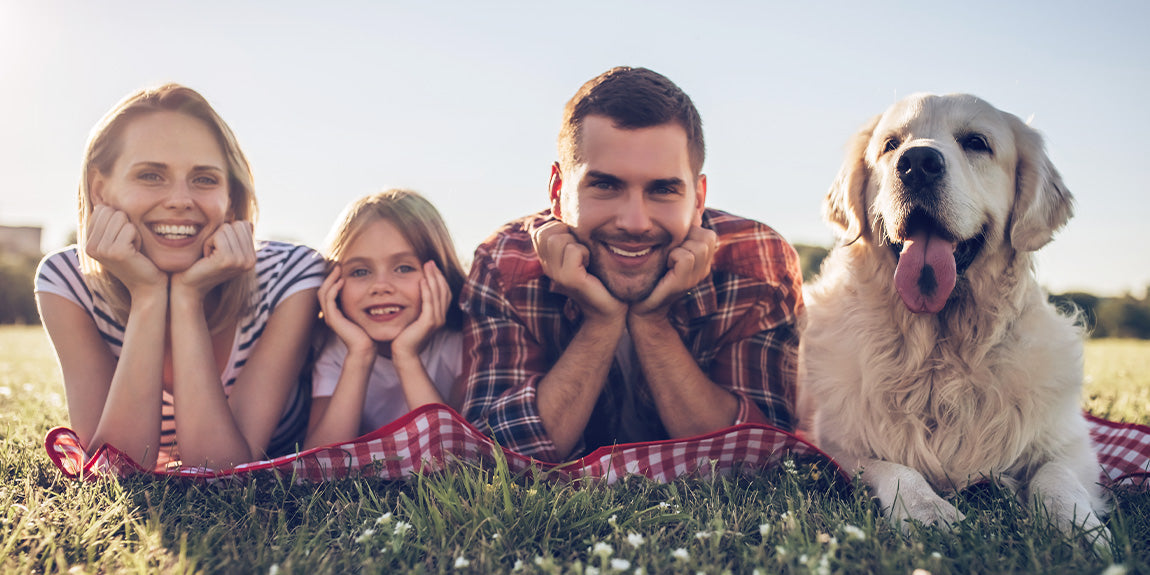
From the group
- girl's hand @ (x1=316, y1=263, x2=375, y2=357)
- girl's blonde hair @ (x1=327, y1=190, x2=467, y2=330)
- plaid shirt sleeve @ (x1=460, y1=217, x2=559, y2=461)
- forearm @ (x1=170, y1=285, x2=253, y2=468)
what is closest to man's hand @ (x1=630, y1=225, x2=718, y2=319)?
plaid shirt sleeve @ (x1=460, y1=217, x2=559, y2=461)

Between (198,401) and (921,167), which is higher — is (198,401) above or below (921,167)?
below

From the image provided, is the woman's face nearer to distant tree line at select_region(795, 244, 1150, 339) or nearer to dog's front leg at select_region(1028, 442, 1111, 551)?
dog's front leg at select_region(1028, 442, 1111, 551)

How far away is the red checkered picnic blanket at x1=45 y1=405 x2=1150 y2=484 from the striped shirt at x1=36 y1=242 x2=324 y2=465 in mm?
388

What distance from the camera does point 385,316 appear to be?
303cm

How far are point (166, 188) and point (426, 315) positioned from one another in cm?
113

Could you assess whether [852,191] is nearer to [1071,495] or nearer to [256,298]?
[1071,495]

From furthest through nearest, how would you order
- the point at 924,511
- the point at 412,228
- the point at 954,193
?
the point at 412,228 < the point at 954,193 < the point at 924,511

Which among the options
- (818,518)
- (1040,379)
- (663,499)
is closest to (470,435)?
(663,499)

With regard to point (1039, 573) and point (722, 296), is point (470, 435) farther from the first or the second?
point (1039, 573)

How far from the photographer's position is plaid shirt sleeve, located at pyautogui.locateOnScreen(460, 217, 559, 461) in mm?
2660

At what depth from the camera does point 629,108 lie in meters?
2.76

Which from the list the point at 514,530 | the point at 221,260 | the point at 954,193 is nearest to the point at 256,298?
the point at 221,260

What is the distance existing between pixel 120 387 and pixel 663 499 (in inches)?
80.3

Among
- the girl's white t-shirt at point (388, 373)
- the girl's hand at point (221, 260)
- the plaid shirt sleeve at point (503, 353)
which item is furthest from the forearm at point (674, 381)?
the girl's hand at point (221, 260)
